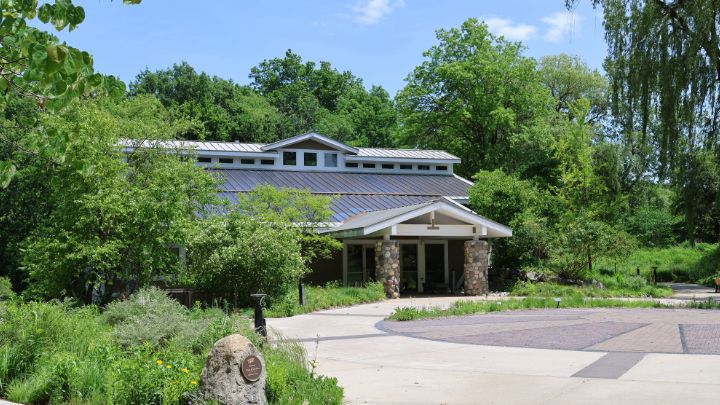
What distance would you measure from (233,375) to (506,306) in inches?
579

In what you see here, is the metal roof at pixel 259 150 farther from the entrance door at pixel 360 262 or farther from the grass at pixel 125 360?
the grass at pixel 125 360

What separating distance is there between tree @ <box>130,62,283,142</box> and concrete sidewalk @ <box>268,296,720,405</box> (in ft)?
133

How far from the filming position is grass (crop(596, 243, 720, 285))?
3438 cm

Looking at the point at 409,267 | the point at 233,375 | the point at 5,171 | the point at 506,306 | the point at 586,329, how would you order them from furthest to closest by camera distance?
the point at 409,267
the point at 506,306
the point at 586,329
the point at 233,375
the point at 5,171

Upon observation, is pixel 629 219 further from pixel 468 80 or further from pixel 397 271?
pixel 397 271

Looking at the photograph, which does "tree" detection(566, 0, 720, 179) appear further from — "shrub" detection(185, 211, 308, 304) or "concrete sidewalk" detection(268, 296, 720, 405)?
"concrete sidewalk" detection(268, 296, 720, 405)

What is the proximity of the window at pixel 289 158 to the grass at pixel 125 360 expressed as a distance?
2463 centimetres

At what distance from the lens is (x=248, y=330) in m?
9.20

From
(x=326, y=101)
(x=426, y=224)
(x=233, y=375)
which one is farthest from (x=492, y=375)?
(x=326, y=101)

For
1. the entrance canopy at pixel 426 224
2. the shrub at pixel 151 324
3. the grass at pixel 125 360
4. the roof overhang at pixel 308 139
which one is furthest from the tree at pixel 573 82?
the grass at pixel 125 360

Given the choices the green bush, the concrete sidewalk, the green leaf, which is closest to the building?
the green bush

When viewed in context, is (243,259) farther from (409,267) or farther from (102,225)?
(409,267)

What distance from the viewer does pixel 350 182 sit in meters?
34.6

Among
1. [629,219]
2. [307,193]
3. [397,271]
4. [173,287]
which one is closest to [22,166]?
[173,287]
